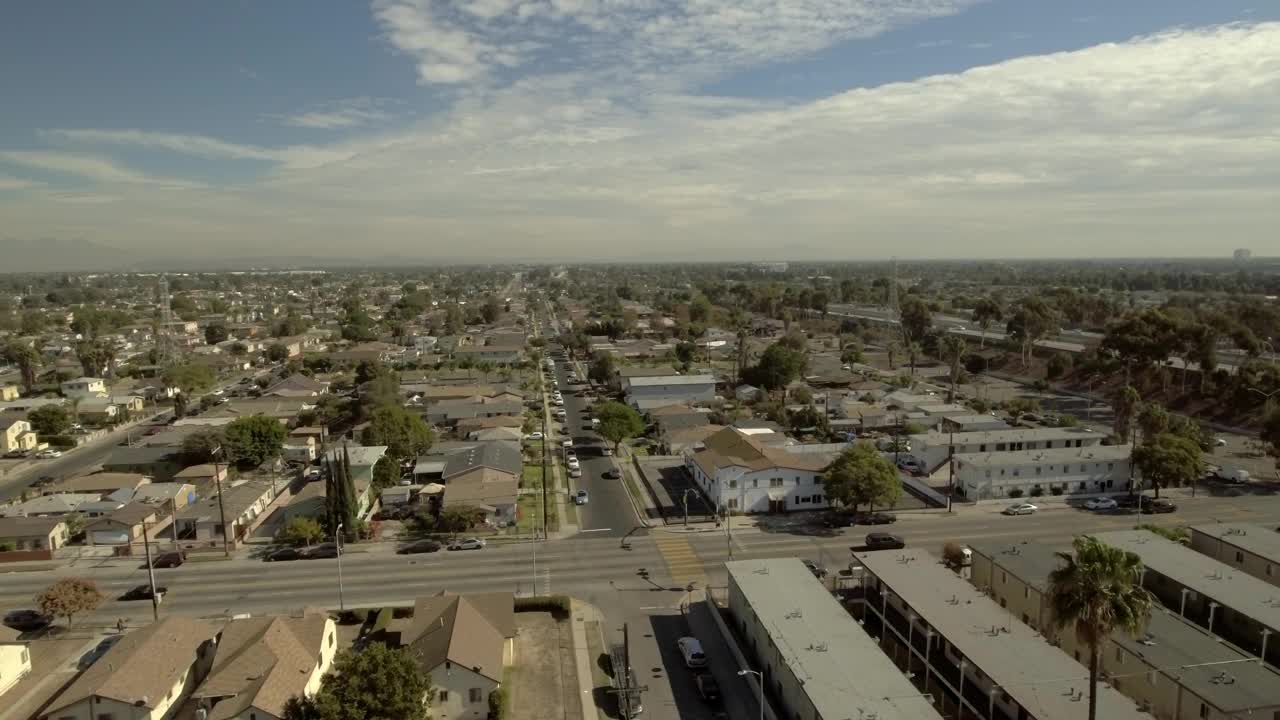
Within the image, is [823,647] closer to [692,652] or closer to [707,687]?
[707,687]

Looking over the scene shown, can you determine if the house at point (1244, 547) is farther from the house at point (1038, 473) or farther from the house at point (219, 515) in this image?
the house at point (219, 515)

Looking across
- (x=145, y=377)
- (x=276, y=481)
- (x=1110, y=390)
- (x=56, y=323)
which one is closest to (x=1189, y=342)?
(x=1110, y=390)

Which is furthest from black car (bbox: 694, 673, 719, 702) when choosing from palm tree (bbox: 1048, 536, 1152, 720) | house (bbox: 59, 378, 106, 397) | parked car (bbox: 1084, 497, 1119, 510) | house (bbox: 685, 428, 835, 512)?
house (bbox: 59, 378, 106, 397)

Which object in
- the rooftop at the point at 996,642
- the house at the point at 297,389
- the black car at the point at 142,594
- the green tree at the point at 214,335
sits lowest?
the black car at the point at 142,594

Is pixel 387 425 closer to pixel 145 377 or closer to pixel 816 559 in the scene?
pixel 816 559

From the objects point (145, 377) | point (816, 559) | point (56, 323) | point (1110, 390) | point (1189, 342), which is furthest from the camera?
point (56, 323)

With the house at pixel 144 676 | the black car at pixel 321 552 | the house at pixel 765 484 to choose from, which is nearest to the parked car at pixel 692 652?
the house at pixel 765 484
